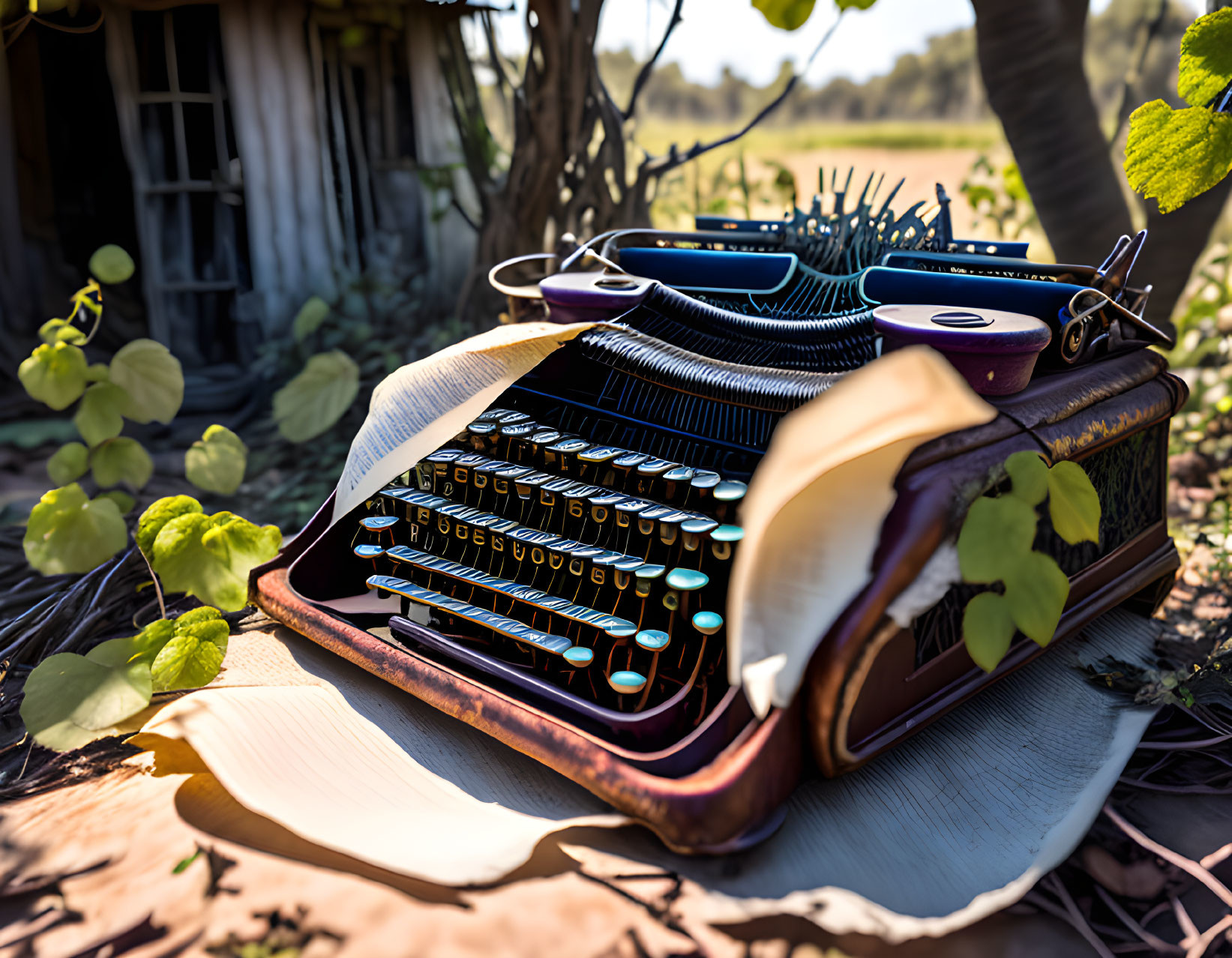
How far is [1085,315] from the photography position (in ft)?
5.02

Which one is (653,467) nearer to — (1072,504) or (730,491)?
(730,491)

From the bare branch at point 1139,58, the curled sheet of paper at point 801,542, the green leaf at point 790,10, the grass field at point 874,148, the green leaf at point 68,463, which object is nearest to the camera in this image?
the curled sheet of paper at point 801,542

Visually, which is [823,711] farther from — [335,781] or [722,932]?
[335,781]

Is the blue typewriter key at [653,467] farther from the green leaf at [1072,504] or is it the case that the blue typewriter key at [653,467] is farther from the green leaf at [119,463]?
the green leaf at [119,463]

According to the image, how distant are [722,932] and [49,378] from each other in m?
2.05

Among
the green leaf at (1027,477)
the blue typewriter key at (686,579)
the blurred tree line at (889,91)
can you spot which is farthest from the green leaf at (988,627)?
the blurred tree line at (889,91)

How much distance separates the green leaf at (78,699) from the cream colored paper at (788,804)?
127 millimetres

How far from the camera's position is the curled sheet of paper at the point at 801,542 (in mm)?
1071

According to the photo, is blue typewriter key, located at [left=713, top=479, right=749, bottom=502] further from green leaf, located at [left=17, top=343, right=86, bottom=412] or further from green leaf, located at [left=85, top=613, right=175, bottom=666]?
green leaf, located at [left=17, top=343, right=86, bottom=412]

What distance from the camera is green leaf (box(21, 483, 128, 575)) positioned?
192 centimetres

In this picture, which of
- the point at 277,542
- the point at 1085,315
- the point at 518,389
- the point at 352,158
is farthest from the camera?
the point at 352,158

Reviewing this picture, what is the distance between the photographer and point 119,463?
87.9 inches

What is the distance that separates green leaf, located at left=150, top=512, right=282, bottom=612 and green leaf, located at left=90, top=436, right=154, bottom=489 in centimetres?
50

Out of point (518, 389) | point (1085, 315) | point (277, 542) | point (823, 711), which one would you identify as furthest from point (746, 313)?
point (277, 542)
